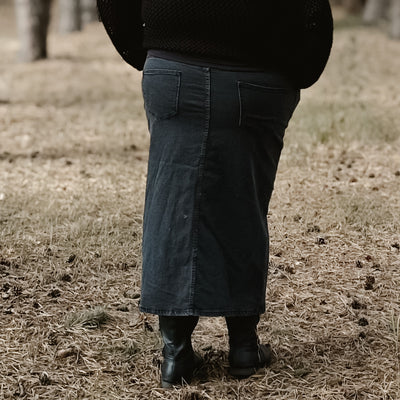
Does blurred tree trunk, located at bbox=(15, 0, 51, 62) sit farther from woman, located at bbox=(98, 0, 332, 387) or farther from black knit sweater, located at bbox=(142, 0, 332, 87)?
black knit sweater, located at bbox=(142, 0, 332, 87)

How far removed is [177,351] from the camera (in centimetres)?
273

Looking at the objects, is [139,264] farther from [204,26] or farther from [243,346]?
[204,26]

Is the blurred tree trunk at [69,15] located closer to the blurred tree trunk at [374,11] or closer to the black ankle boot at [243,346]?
the blurred tree trunk at [374,11]

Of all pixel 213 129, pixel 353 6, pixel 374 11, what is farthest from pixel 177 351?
pixel 353 6

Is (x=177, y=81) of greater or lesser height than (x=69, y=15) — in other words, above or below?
below

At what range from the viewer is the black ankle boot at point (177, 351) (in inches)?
105

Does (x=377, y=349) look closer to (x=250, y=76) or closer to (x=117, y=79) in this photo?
(x=250, y=76)

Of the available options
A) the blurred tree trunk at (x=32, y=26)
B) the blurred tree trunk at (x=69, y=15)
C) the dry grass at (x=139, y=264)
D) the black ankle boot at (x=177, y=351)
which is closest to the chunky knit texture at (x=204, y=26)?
the black ankle boot at (x=177, y=351)

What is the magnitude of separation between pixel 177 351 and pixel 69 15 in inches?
668

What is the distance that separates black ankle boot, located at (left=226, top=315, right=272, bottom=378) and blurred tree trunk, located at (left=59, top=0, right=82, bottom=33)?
54.7 ft

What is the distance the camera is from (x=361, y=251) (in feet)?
14.3

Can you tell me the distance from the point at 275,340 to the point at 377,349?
18.5 inches

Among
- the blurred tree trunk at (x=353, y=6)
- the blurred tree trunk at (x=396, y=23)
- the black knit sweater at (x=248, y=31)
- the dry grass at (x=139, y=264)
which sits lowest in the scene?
the dry grass at (x=139, y=264)

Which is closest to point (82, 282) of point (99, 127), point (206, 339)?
point (206, 339)
